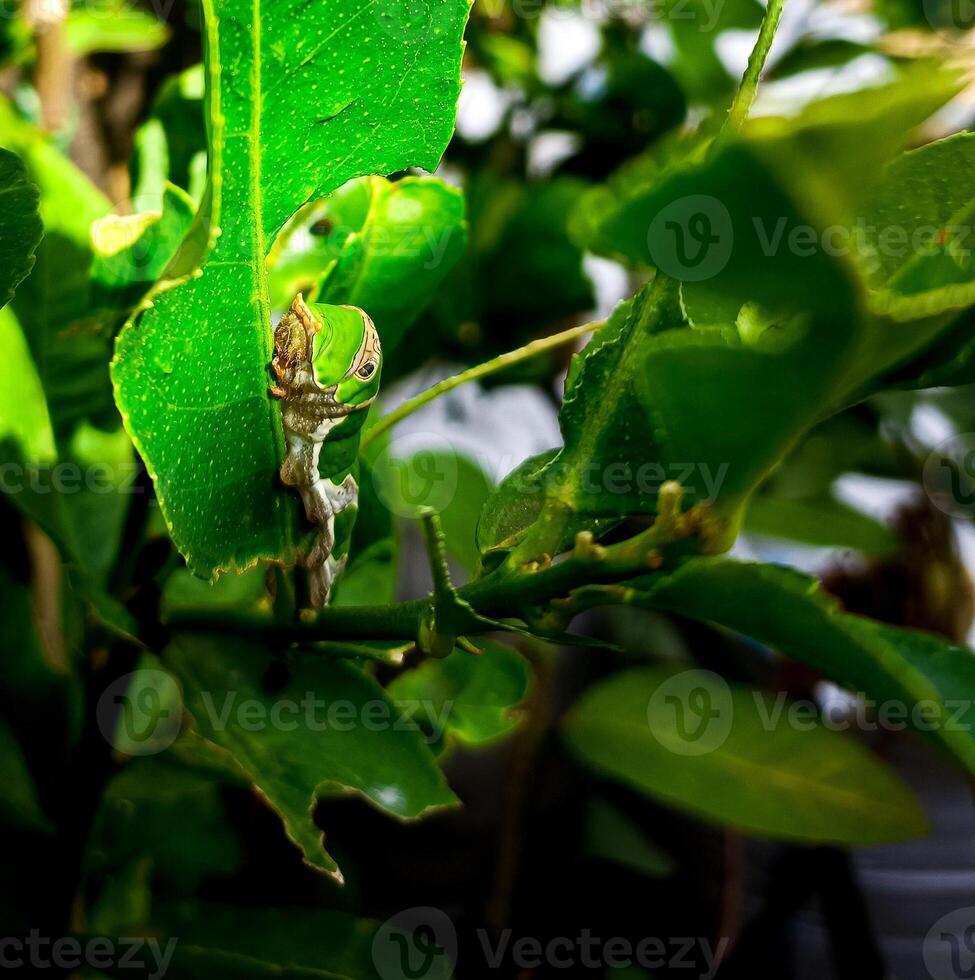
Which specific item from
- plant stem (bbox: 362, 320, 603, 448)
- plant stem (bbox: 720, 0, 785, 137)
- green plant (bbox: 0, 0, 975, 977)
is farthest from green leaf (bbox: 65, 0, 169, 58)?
plant stem (bbox: 720, 0, 785, 137)

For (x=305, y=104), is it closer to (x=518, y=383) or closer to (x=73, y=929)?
(x=73, y=929)

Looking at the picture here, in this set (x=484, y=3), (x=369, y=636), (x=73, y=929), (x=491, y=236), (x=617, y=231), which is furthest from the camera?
(x=484, y=3)

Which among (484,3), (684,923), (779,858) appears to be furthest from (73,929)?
(484,3)

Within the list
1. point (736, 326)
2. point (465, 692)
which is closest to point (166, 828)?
point (465, 692)

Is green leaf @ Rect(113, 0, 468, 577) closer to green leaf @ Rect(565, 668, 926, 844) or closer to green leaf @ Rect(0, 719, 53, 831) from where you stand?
green leaf @ Rect(0, 719, 53, 831)

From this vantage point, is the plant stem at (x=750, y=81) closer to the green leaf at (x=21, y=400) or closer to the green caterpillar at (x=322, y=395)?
the green caterpillar at (x=322, y=395)

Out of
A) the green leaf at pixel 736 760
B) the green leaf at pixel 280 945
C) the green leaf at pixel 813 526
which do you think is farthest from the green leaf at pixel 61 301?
the green leaf at pixel 813 526
